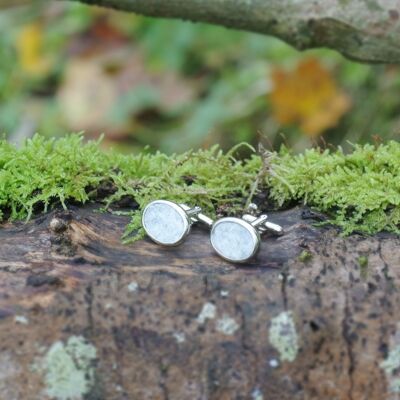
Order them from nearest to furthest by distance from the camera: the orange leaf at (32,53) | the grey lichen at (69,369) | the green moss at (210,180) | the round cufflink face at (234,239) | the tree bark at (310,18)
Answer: the grey lichen at (69,369)
the round cufflink face at (234,239)
the green moss at (210,180)
the tree bark at (310,18)
the orange leaf at (32,53)

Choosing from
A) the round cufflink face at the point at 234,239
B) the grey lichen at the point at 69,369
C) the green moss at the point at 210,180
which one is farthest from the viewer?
the green moss at the point at 210,180

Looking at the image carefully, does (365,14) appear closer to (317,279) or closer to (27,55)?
(317,279)

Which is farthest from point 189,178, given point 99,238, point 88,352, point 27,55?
point 27,55

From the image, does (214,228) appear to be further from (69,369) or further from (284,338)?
(69,369)

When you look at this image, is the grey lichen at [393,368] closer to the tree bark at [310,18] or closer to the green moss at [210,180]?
the green moss at [210,180]

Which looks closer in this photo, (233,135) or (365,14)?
(365,14)

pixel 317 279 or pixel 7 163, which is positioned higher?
pixel 7 163

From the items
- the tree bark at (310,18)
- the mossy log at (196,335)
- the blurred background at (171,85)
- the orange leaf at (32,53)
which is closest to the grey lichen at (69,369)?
the mossy log at (196,335)
